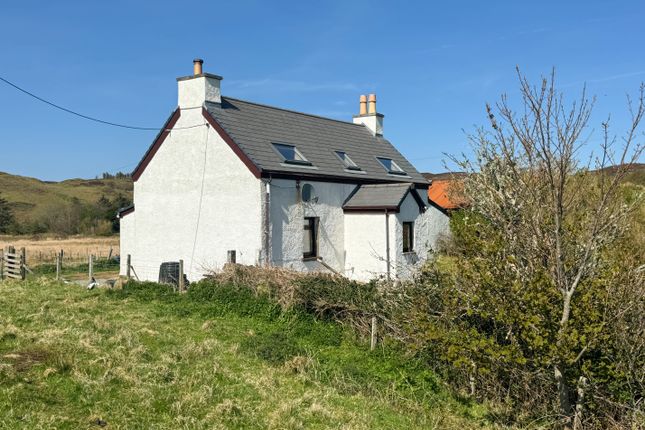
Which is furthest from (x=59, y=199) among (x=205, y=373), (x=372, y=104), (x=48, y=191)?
(x=205, y=373)

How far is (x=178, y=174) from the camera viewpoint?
19.4 metres

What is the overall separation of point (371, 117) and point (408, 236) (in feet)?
29.2

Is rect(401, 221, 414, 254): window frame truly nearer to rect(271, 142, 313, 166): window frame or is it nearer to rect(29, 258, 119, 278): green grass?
rect(271, 142, 313, 166): window frame

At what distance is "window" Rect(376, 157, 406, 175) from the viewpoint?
24.0 meters

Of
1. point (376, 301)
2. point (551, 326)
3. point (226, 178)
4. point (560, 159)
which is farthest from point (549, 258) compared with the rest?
point (226, 178)

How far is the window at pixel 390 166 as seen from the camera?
78.7 feet

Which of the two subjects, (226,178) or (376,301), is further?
(226,178)

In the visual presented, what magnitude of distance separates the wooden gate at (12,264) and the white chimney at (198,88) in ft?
28.3

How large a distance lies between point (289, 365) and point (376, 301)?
2997 mm

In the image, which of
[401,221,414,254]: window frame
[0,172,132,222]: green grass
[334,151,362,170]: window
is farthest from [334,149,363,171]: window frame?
[0,172,132,222]: green grass

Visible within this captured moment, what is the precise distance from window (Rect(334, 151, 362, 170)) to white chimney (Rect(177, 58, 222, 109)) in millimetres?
5670

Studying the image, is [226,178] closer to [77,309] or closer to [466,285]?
[77,309]

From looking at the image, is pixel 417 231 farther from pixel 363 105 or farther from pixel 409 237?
pixel 363 105

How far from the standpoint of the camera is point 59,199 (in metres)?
88.9
